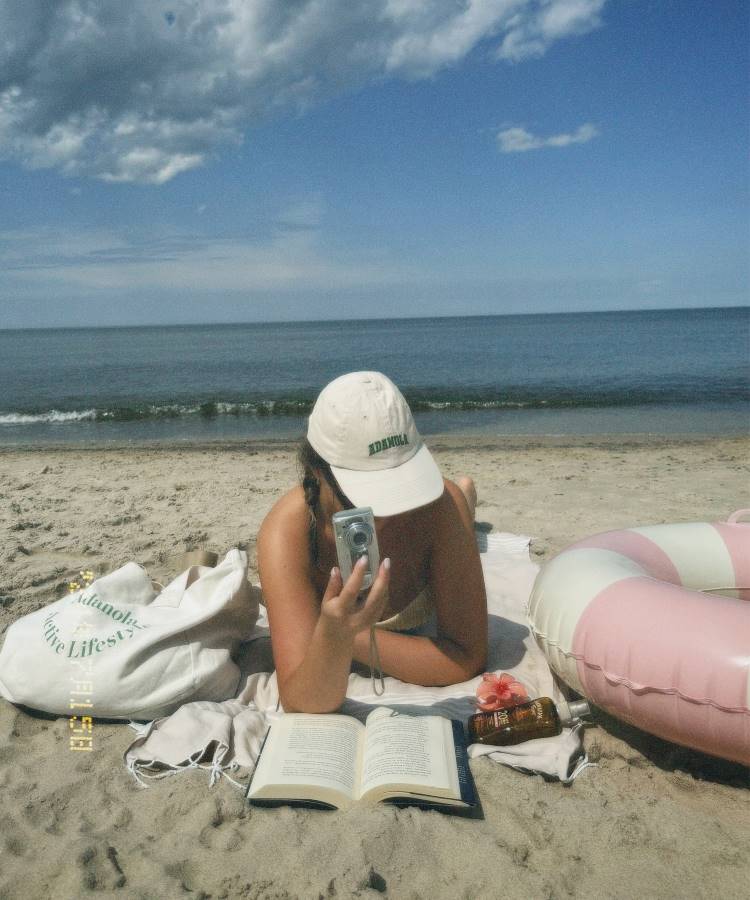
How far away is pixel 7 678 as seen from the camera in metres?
2.51

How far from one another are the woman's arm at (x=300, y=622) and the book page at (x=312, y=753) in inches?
3.3

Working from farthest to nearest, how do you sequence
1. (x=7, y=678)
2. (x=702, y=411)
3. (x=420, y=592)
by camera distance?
(x=702, y=411) < (x=420, y=592) < (x=7, y=678)

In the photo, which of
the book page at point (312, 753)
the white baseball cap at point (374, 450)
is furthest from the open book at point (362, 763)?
the white baseball cap at point (374, 450)

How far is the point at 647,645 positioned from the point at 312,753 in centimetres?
118

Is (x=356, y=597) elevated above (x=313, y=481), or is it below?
below

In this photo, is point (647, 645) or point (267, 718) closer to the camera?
point (647, 645)

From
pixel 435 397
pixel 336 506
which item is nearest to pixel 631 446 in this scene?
pixel 435 397

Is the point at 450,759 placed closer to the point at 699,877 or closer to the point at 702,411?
the point at 699,877

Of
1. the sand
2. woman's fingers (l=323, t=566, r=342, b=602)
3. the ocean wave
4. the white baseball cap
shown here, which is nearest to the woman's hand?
woman's fingers (l=323, t=566, r=342, b=602)

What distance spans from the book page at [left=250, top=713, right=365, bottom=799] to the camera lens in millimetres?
691

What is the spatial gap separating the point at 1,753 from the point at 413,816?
60.2 inches

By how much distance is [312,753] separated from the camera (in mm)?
2062

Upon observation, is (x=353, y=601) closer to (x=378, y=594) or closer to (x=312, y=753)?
(x=378, y=594)

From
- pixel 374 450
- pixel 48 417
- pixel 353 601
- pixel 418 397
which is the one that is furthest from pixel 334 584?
pixel 418 397
